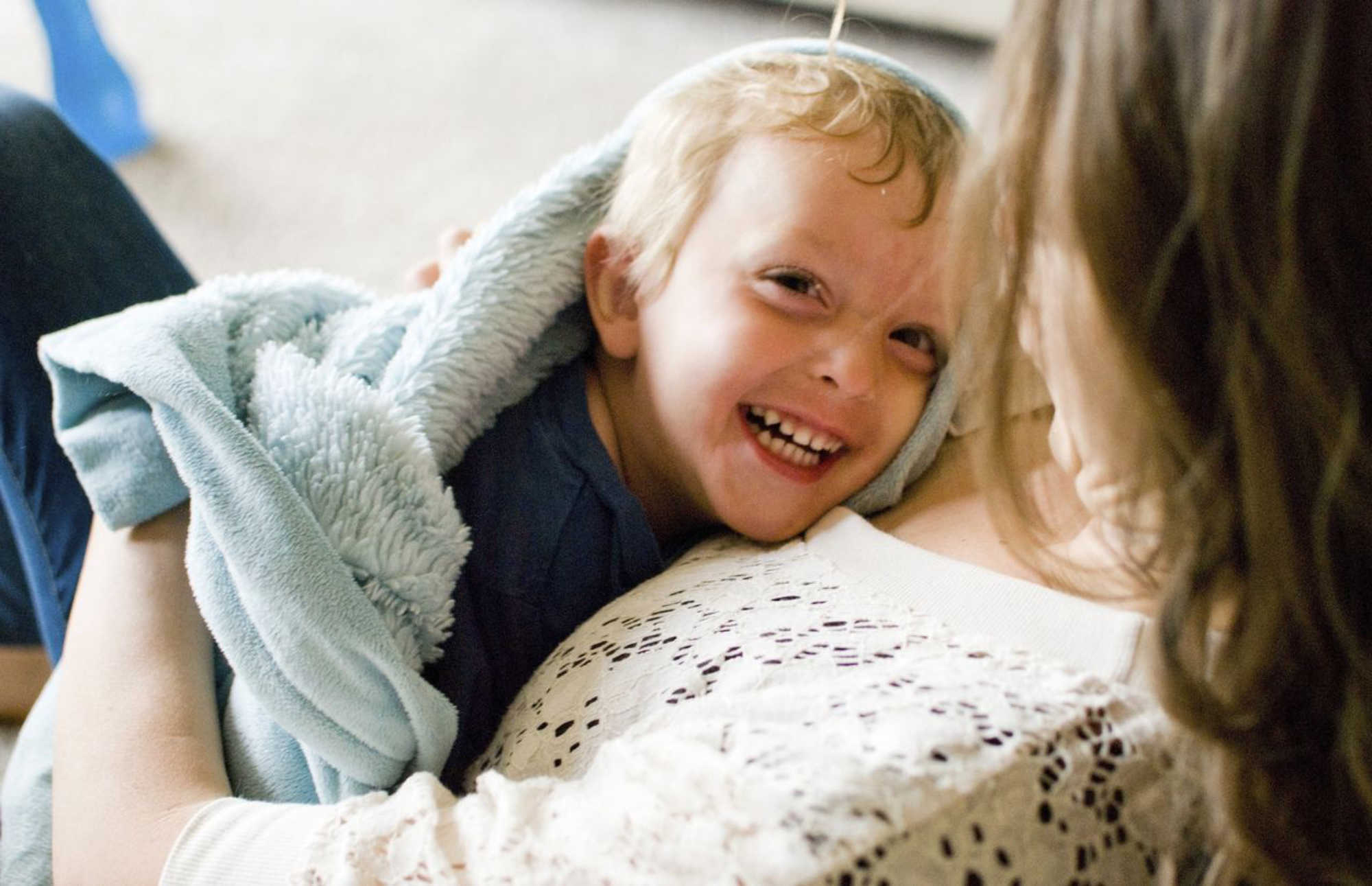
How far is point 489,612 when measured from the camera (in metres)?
0.79

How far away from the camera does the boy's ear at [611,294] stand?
0.89 metres

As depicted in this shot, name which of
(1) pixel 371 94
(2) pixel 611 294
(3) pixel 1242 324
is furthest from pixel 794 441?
(1) pixel 371 94

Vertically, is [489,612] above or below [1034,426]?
below

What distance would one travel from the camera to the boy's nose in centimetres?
78

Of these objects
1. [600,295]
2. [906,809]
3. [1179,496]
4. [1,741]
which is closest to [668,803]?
[906,809]

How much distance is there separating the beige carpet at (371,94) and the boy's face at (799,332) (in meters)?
1.01

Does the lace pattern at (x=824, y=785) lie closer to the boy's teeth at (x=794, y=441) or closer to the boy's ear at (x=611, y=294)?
the boy's teeth at (x=794, y=441)

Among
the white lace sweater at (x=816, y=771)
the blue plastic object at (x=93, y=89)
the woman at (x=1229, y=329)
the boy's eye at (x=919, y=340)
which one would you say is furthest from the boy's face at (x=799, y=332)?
the blue plastic object at (x=93, y=89)

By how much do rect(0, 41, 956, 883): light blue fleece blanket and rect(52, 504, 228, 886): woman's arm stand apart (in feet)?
0.10

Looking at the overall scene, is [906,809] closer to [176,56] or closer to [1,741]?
[1,741]

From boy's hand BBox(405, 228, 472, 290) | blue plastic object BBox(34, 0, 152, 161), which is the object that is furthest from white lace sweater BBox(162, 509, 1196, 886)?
blue plastic object BBox(34, 0, 152, 161)

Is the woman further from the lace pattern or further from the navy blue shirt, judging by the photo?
the navy blue shirt

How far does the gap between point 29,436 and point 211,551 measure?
299mm

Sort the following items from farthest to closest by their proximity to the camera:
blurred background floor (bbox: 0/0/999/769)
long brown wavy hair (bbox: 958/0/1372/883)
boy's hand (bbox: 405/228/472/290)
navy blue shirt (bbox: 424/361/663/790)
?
blurred background floor (bbox: 0/0/999/769) → boy's hand (bbox: 405/228/472/290) → navy blue shirt (bbox: 424/361/663/790) → long brown wavy hair (bbox: 958/0/1372/883)
